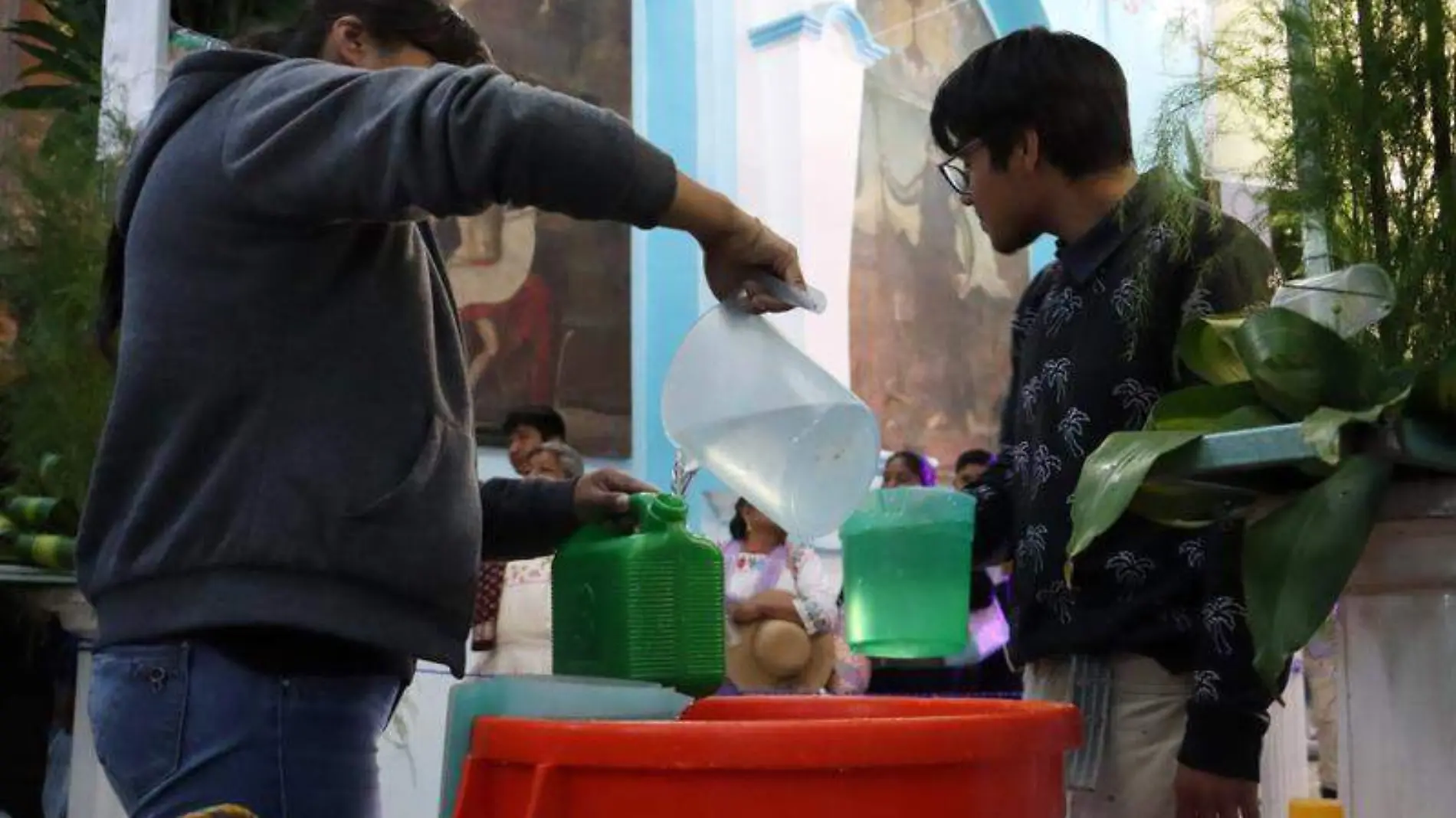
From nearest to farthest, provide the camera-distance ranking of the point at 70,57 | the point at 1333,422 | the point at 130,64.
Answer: the point at 1333,422 < the point at 130,64 < the point at 70,57

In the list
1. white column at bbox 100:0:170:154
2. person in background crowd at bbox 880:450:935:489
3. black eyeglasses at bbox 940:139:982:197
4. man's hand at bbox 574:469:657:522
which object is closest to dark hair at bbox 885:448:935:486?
person in background crowd at bbox 880:450:935:489

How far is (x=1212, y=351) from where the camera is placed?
1.17 meters

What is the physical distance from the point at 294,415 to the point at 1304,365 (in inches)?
29.0

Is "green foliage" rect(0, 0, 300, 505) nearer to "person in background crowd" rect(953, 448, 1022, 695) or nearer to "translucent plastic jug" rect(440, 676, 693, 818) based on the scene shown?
"translucent plastic jug" rect(440, 676, 693, 818)

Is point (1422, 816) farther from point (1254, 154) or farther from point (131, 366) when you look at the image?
point (131, 366)

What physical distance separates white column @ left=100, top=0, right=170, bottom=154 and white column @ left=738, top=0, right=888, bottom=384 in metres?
3.95

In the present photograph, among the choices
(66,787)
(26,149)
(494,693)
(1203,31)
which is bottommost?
(66,787)

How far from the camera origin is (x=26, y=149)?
3.20m

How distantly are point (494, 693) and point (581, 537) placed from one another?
0.44 metres

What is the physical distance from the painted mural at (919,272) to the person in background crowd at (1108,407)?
5714mm

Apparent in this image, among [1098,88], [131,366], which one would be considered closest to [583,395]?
[1098,88]

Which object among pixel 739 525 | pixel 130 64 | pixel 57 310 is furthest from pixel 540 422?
pixel 57 310

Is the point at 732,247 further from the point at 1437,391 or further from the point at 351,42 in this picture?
the point at 1437,391

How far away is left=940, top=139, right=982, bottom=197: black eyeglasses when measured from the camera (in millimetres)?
1742
